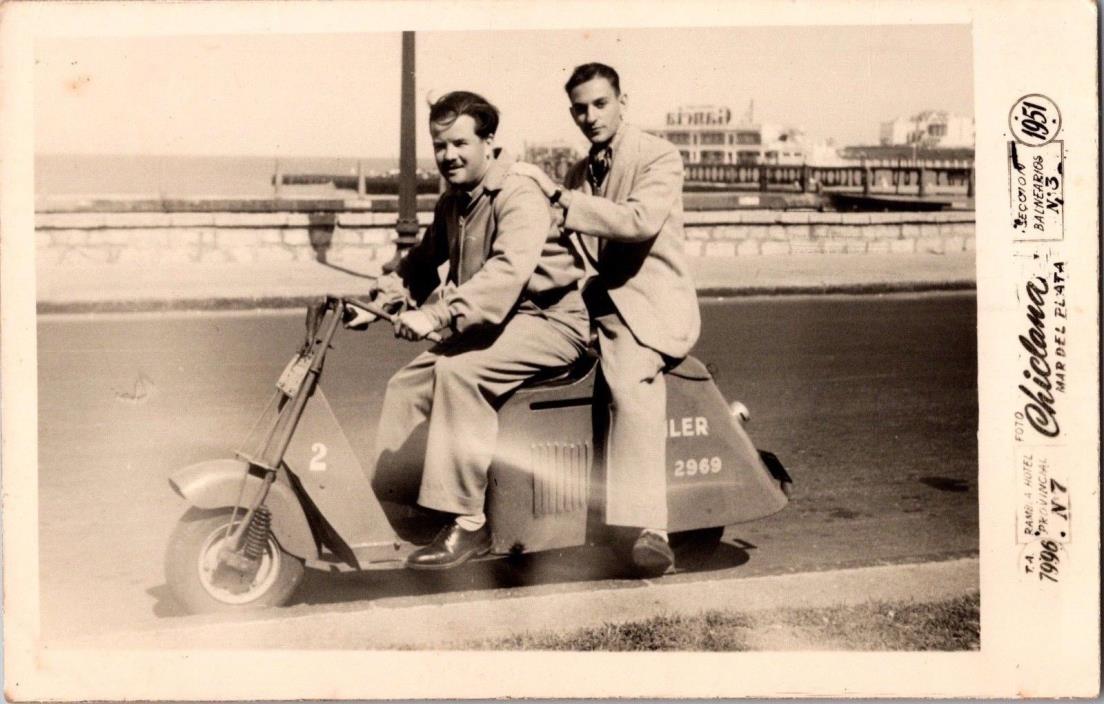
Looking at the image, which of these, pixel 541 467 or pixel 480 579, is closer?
pixel 541 467

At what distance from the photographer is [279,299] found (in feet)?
20.8

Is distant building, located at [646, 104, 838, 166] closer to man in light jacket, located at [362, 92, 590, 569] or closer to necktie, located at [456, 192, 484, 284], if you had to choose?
man in light jacket, located at [362, 92, 590, 569]

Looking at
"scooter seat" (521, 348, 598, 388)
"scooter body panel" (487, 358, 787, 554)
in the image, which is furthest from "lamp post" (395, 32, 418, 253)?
"scooter body panel" (487, 358, 787, 554)

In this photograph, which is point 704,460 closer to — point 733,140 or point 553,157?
point 553,157

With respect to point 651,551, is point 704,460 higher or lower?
higher

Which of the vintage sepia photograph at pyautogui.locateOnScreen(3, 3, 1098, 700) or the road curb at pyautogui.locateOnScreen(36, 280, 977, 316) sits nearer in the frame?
the vintage sepia photograph at pyautogui.locateOnScreen(3, 3, 1098, 700)

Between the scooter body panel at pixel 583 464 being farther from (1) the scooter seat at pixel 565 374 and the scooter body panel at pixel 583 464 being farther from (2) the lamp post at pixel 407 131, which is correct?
(2) the lamp post at pixel 407 131

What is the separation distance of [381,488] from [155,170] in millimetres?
1818

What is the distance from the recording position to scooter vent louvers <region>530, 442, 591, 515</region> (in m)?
4.91

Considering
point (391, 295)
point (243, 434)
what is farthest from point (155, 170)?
point (391, 295)

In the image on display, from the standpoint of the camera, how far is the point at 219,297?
237 inches

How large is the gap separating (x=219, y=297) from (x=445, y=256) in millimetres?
1370

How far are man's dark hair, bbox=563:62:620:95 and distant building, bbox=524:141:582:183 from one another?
0.34 metres

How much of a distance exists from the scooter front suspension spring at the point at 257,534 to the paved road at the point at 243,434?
414 millimetres
